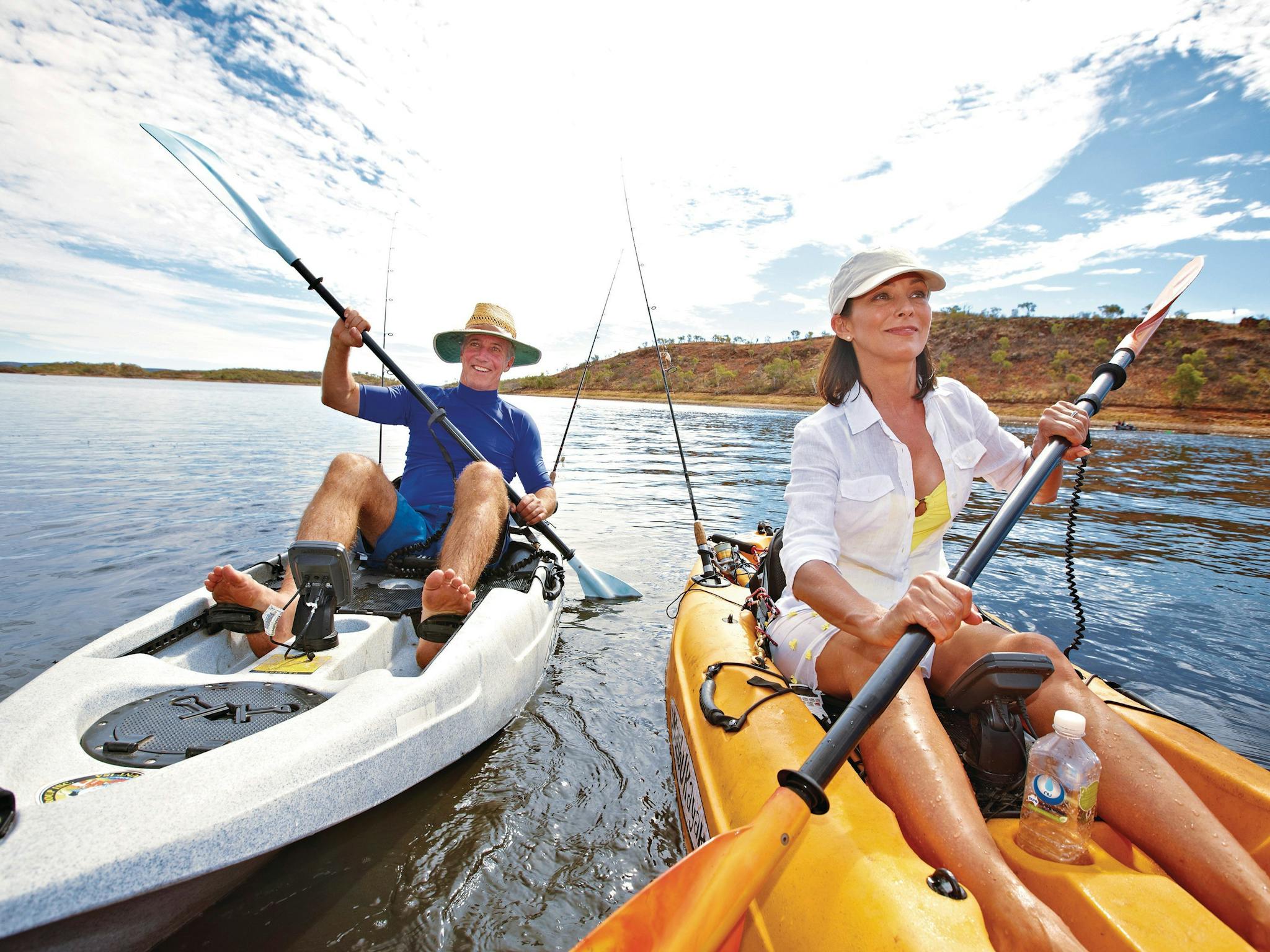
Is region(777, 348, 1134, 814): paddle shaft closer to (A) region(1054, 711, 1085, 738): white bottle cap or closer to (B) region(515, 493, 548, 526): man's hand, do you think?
(A) region(1054, 711, 1085, 738): white bottle cap

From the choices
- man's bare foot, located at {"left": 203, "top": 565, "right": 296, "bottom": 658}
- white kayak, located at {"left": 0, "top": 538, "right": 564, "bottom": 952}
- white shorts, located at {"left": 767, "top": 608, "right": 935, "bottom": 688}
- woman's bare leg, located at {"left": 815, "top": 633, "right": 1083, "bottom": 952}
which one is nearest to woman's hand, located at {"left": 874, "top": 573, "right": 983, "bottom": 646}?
woman's bare leg, located at {"left": 815, "top": 633, "right": 1083, "bottom": 952}

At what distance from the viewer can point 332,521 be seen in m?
3.33

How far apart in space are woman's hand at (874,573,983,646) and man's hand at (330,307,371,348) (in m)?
3.45

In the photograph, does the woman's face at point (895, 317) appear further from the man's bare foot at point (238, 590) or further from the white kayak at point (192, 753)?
the man's bare foot at point (238, 590)

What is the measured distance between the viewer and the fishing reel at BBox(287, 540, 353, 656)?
2.65 metres

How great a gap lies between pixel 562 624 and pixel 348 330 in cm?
280

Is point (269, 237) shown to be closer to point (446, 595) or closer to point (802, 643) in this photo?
point (446, 595)

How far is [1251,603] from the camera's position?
6246 millimetres

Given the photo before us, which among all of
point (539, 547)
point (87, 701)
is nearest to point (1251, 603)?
point (539, 547)

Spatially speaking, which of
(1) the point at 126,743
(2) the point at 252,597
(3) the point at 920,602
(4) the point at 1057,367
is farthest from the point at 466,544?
(4) the point at 1057,367

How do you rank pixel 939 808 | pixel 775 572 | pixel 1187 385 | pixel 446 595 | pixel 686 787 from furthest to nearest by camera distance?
pixel 1187 385
pixel 775 572
pixel 446 595
pixel 686 787
pixel 939 808

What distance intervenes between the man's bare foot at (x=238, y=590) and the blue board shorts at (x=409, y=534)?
1152 mm

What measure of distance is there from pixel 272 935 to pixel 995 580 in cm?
684

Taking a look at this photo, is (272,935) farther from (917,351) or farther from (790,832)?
(917,351)
